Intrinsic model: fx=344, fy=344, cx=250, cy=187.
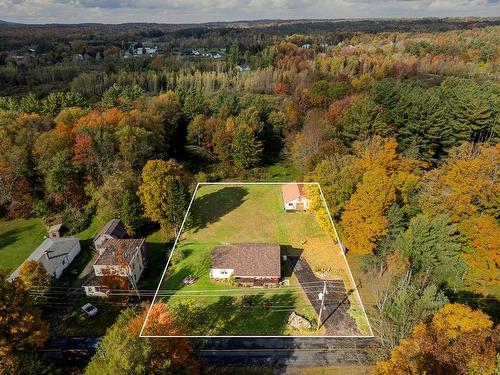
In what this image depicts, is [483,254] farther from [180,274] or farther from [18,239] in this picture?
[18,239]

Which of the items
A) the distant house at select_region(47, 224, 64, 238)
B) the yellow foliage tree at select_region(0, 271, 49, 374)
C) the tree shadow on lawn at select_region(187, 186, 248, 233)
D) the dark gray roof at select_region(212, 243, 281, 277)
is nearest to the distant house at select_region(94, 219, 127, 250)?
the distant house at select_region(47, 224, 64, 238)

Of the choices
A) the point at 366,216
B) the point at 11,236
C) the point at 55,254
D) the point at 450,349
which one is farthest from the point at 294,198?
the point at 11,236

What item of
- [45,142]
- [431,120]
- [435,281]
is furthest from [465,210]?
[45,142]

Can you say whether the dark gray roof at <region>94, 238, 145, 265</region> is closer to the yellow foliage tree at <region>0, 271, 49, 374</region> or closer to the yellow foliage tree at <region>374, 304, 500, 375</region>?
the yellow foliage tree at <region>0, 271, 49, 374</region>

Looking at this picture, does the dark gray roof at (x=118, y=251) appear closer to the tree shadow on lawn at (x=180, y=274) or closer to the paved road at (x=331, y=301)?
the tree shadow on lawn at (x=180, y=274)

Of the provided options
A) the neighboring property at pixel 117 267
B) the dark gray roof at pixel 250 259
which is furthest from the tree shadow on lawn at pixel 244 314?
the neighboring property at pixel 117 267

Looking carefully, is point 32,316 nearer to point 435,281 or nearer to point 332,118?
point 435,281
